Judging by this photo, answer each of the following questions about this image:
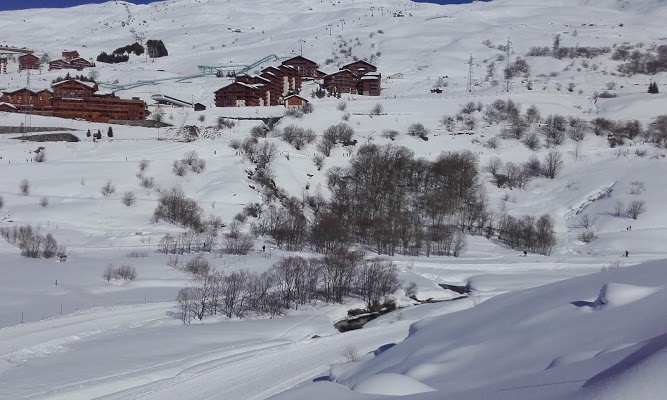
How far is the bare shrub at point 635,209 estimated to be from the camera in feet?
119

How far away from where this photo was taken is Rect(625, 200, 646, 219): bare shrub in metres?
36.1

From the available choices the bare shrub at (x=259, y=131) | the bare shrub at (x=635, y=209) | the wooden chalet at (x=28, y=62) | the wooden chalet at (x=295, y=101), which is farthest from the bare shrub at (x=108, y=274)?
the wooden chalet at (x=28, y=62)

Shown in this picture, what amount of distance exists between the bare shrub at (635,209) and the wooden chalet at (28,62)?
7195cm

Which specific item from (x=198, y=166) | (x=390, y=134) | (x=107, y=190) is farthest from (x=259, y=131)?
(x=107, y=190)

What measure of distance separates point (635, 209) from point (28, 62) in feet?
240

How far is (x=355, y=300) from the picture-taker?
986 inches

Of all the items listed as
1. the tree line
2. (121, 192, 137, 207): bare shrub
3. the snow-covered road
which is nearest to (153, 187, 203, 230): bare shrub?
(121, 192, 137, 207): bare shrub

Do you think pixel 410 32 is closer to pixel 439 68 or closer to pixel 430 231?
pixel 439 68

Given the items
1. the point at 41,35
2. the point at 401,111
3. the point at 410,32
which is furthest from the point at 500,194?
the point at 41,35

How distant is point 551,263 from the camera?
102 ft

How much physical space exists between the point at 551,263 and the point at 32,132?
35.3 metres

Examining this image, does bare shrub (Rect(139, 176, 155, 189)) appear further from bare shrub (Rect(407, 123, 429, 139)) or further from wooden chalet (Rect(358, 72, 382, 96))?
wooden chalet (Rect(358, 72, 382, 96))

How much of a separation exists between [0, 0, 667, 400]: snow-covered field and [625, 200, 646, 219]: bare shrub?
1.09ft

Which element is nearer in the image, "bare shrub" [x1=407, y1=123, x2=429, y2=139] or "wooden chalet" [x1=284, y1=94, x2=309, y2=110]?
"bare shrub" [x1=407, y1=123, x2=429, y2=139]
